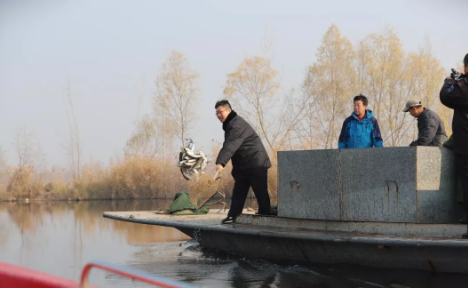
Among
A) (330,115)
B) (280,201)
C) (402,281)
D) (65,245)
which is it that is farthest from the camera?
(330,115)

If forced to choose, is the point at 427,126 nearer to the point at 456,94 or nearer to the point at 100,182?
the point at 456,94

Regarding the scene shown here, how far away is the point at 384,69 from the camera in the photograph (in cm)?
3322

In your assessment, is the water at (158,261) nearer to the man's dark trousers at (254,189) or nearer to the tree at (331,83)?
the man's dark trousers at (254,189)

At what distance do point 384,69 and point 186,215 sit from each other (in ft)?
78.7

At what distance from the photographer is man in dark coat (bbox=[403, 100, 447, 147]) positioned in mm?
8487

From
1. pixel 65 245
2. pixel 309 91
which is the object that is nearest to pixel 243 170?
pixel 65 245

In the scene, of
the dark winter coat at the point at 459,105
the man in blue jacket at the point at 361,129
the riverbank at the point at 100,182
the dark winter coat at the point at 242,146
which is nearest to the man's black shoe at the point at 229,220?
the dark winter coat at the point at 242,146

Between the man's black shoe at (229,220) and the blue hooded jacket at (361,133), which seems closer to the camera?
the blue hooded jacket at (361,133)

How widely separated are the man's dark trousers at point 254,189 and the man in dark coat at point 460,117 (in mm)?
2754

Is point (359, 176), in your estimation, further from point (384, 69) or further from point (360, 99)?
point (384, 69)

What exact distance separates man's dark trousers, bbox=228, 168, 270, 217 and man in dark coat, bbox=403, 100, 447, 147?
1956 millimetres

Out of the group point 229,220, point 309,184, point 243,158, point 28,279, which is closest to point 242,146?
point 243,158

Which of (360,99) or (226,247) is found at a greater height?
(360,99)

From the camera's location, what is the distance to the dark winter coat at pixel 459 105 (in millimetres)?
6828
